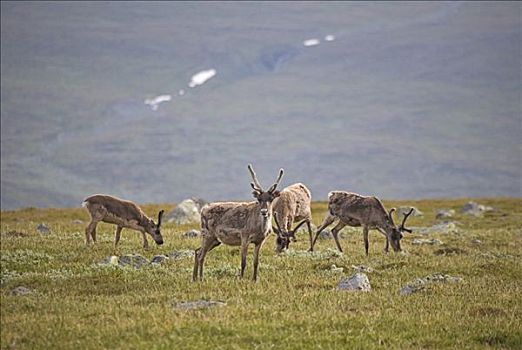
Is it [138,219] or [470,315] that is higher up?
[138,219]

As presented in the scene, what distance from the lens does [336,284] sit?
2197cm

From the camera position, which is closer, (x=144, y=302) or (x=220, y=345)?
(x=220, y=345)

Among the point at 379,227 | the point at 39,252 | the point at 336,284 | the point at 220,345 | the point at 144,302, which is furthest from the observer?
the point at 379,227

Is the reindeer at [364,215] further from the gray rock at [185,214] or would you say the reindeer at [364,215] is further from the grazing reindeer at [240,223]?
the gray rock at [185,214]

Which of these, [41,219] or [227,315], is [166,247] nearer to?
[227,315]

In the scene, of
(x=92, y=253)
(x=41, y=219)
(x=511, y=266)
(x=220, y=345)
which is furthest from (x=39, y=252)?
(x=41, y=219)

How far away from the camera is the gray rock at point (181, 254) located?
26266 mm

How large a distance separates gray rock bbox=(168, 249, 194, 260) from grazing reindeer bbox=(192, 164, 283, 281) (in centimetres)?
312

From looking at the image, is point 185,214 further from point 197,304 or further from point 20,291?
point 197,304

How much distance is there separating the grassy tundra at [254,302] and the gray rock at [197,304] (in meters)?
0.23

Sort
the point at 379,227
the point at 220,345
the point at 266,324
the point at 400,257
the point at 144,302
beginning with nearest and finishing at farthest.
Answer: the point at 220,345, the point at 266,324, the point at 144,302, the point at 400,257, the point at 379,227

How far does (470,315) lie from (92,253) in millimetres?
12478

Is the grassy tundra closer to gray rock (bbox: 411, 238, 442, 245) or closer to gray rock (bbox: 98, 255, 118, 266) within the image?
gray rock (bbox: 98, 255, 118, 266)

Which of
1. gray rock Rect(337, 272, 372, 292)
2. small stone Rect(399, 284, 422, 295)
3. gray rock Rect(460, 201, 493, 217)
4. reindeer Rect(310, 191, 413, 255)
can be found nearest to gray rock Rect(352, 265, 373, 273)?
gray rock Rect(337, 272, 372, 292)
